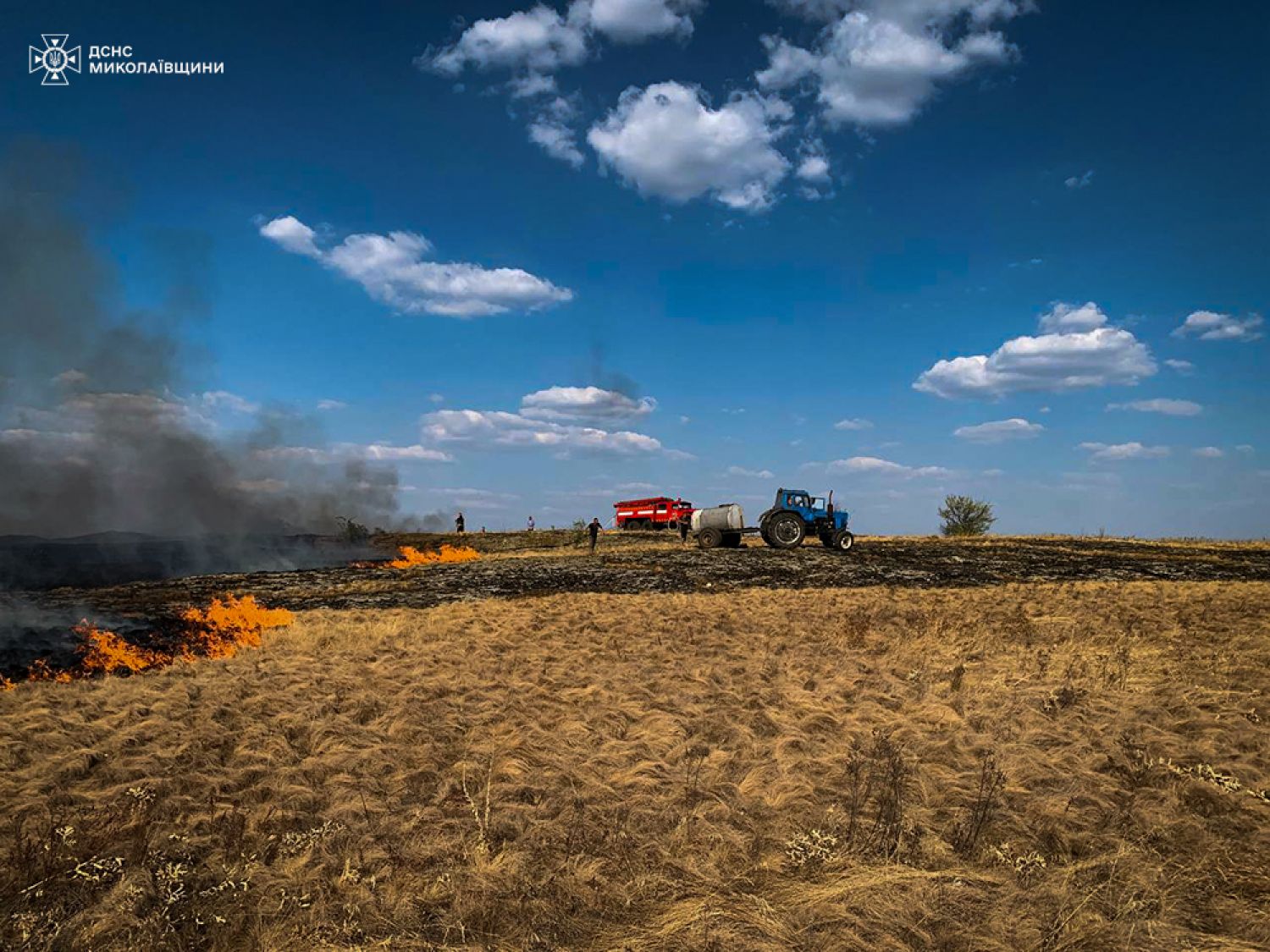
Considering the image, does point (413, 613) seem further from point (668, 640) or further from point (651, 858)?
point (651, 858)

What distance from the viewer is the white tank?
3603 cm

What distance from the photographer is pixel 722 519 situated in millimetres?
36281

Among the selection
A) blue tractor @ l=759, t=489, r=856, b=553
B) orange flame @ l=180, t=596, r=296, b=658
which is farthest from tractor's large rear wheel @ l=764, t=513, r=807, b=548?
orange flame @ l=180, t=596, r=296, b=658

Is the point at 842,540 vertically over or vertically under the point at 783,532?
under

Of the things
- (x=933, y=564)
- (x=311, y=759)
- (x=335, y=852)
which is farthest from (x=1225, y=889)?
(x=933, y=564)

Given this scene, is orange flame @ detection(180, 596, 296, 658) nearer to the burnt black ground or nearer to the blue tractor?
the burnt black ground

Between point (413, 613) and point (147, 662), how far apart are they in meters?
6.70

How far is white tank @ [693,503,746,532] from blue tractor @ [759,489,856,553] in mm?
1640

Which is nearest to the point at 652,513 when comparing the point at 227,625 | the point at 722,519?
the point at 722,519

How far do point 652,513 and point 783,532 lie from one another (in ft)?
68.2

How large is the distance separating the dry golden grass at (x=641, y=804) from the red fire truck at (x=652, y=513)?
3948cm

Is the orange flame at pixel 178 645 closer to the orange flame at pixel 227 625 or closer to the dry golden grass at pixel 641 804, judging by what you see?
the orange flame at pixel 227 625

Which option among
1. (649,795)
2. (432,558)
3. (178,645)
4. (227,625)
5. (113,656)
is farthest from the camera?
(432,558)

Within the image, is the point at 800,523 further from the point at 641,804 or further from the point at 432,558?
the point at 641,804
